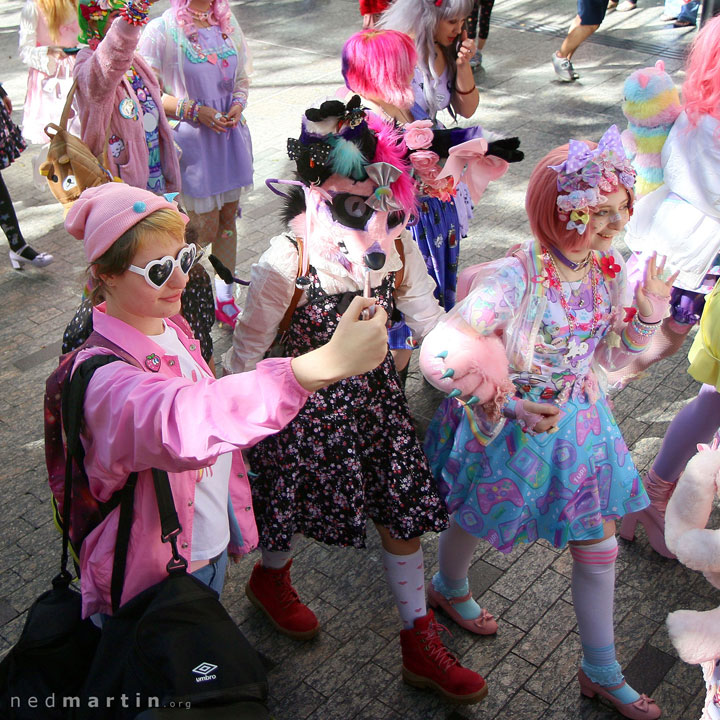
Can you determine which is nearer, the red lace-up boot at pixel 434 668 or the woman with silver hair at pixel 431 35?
the red lace-up boot at pixel 434 668

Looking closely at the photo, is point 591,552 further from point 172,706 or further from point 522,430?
point 172,706

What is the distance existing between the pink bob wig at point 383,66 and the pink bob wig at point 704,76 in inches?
44.3

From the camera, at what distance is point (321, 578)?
338cm

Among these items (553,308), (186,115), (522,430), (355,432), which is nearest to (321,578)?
(355,432)

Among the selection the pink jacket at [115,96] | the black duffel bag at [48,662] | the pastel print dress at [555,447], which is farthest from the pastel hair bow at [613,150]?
the pink jacket at [115,96]

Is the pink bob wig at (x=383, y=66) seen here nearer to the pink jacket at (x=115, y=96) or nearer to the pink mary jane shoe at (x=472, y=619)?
the pink jacket at (x=115, y=96)

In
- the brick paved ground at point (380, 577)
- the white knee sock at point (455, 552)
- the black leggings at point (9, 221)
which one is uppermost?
the black leggings at point (9, 221)

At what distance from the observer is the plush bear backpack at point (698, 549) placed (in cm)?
208

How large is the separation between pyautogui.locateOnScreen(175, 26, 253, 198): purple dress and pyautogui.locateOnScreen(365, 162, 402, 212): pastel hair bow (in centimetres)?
Answer: 215

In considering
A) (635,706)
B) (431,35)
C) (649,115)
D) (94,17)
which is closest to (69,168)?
(94,17)

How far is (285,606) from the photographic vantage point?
308 centimetres

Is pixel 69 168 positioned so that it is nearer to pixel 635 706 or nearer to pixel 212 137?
pixel 212 137

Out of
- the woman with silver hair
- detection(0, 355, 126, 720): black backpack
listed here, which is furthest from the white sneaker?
detection(0, 355, 126, 720): black backpack

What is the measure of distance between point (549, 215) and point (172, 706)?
168cm
